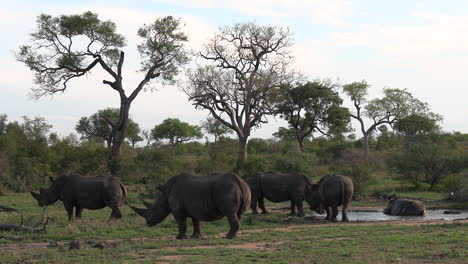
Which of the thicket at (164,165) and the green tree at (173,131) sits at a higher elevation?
the green tree at (173,131)

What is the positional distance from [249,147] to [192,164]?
75.0ft

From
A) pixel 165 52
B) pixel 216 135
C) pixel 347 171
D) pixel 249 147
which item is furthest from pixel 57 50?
pixel 216 135

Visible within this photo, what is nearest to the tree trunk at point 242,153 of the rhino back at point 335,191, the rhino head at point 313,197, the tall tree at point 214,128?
the rhino head at point 313,197

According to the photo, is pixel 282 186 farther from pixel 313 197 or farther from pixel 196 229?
pixel 196 229

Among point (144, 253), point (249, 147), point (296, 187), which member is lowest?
point (144, 253)

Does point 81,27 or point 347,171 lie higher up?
point 81,27

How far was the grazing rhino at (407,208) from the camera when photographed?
20344mm

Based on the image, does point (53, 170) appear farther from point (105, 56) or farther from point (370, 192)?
point (370, 192)

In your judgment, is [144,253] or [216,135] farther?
[216,135]

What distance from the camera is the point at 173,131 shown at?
72.4m

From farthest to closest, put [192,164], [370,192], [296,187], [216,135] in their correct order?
[216,135], [192,164], [370,192], [296,187]

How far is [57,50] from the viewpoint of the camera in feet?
118

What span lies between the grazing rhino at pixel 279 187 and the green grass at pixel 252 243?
2771 millimetres

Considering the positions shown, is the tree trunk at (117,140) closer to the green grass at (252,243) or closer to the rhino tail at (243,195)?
the green grass at (252,243)
